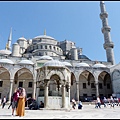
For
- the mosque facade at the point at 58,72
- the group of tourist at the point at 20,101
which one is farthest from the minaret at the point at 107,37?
the group of tourist at the point at 20,101

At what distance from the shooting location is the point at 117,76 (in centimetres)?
1970

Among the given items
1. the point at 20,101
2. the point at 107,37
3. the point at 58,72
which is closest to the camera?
the point at 20,101

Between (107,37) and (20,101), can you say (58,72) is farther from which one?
(107,37)

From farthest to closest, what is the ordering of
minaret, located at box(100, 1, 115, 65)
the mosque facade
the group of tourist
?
minaret, located at box(100, 1, 115, 65) → the mosque facade → the group of tourist

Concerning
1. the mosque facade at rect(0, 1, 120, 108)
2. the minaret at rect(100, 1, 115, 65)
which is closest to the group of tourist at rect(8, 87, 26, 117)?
the mosque facade at rect(0, 1, 120, 108)

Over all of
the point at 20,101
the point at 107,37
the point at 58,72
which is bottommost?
the point at 20,101

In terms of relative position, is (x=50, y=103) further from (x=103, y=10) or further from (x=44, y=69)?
(x=103, y=10)

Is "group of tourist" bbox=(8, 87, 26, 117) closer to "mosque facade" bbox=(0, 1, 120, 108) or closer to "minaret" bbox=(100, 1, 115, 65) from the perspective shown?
"mosque facade" bbox=(0, 1, 120, 108)

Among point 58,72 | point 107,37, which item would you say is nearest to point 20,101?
point 58,72

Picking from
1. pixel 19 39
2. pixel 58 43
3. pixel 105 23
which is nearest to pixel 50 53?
pixel 58 43

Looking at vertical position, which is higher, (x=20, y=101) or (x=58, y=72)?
(x=58, y=72)

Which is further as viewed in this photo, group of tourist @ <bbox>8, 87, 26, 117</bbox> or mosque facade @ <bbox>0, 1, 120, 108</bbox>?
mosque facade @ <bbox>0, 1, 120, 108</bbox>

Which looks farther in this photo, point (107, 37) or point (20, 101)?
point (107, 37)

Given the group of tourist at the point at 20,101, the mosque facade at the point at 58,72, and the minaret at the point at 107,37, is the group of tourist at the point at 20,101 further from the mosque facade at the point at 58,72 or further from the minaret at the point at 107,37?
the minaret at the point at 107,37
